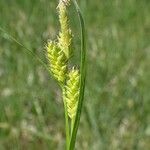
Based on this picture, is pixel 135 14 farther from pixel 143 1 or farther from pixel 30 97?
pixel 30 97

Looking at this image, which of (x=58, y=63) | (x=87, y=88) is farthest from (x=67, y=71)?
(x=87, y=88)

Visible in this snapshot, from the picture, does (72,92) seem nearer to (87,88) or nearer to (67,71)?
(67,71)

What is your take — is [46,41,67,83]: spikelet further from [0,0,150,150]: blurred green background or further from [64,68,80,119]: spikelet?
[0,0,150,150]: blurred green background

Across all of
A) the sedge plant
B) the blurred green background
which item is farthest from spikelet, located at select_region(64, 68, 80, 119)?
the blurred green background

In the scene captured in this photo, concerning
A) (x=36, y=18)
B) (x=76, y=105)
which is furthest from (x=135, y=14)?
(x=76, y=105)

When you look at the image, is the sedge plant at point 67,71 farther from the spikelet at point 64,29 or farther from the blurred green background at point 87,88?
the blurred green background at point 87,88

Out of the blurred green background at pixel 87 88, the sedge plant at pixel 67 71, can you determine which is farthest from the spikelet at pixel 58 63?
the blurred green background at pixel 87 88

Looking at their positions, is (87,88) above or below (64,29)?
above

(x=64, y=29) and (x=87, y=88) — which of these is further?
(x=87, y=88)
